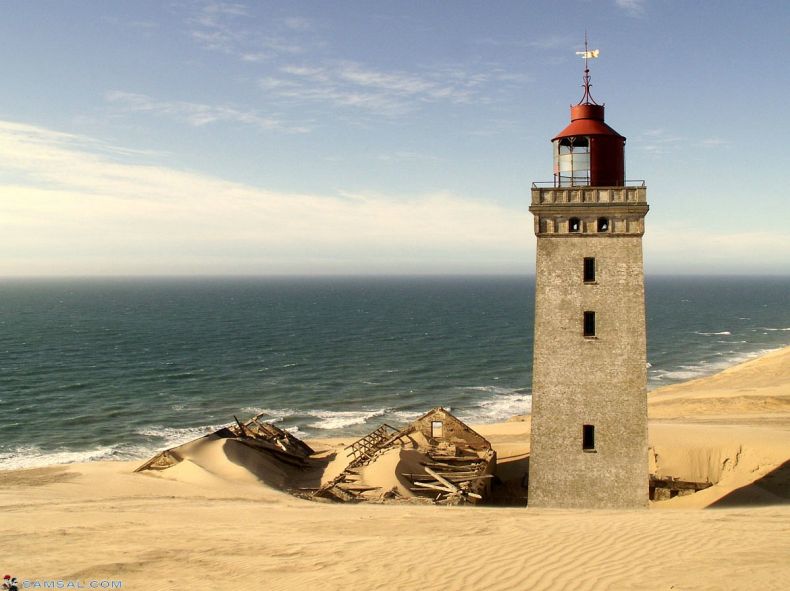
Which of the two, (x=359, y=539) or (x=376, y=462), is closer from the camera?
(x=359, y=539)

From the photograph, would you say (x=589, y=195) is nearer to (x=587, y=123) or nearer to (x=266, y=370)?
(x=587, y=123)

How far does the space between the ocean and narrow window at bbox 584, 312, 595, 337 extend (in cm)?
2899

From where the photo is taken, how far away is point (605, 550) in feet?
50.6

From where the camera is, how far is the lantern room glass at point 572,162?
2250 centimetres

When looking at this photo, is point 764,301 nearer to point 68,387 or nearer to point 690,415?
point 690,415

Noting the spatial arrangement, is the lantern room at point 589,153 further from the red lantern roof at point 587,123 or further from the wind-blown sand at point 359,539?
the wind-blown sand at point 359,539

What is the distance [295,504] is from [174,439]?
24.4 m

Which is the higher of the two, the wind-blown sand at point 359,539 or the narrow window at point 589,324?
the narrow window at point 589,324

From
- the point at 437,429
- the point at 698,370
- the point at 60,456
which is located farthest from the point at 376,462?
the point at 698,370

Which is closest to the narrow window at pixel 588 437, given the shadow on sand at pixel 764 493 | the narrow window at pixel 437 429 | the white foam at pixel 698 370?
the shadow on sand at pixel 764 493

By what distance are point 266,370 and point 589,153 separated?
57054 millimetres

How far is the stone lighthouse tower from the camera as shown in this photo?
22.2 meters

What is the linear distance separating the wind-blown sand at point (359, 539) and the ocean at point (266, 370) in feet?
63.2

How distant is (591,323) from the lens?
73.9 ft
